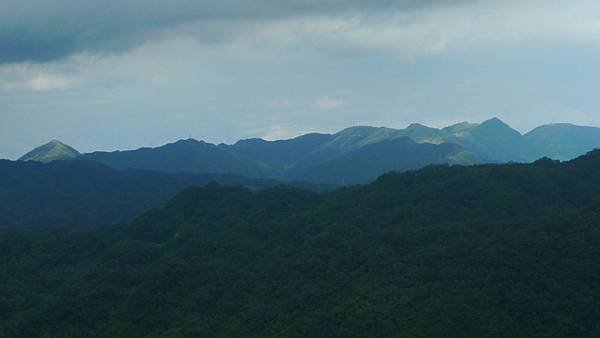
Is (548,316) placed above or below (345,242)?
below

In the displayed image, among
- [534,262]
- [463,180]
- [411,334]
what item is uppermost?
[463,180]

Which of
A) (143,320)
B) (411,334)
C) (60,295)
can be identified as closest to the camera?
(411,334)

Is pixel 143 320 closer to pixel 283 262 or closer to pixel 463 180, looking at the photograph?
pixel 283 262

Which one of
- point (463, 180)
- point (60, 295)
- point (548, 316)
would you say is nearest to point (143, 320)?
point (60, 295)

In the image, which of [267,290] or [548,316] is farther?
[267,290]

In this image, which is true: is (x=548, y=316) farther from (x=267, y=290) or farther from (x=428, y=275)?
(x=267, y=290)

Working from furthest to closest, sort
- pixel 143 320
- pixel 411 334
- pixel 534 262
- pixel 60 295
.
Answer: pixel 60 295 → pixel 143 320 → pixel 534 262 → pixel 411 334
